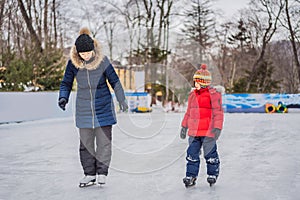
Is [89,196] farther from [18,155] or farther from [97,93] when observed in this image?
[18,155]

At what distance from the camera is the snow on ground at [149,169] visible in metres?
3.53

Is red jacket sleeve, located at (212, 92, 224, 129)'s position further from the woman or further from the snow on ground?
the woman

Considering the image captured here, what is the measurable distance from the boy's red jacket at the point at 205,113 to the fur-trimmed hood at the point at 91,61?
871 mm

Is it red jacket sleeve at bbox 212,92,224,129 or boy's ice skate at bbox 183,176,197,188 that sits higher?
red jacket sleeve at bbox 212,92,224,129

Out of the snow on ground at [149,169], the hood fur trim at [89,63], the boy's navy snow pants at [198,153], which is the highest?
the hood fur trim at [89,63]

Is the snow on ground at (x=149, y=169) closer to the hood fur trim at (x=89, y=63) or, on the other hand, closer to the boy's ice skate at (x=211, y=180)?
the boy's ice skate at (x=211, y=180)

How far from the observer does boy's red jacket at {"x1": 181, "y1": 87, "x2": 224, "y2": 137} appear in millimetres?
3750

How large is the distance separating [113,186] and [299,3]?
2191 cm

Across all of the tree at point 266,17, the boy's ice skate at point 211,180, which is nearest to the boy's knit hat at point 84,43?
the boy's ice skate at point 211,180

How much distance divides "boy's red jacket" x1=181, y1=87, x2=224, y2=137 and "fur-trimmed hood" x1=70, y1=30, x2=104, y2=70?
2.86ft

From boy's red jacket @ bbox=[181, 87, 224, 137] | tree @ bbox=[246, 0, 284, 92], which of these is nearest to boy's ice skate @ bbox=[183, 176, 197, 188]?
boy's red jacket @ bbox=[181, 87, 224, 137]

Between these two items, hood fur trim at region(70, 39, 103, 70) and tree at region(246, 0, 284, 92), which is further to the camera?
tree at region(246, 0, 284, 92)

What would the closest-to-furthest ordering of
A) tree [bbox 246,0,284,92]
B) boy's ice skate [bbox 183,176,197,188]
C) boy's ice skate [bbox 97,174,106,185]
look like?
boy's ice skate [bbox 183,176,197,188] → boy's ice skate [bbox 97,174,106,185] → tree [bbox 246,0,284,92]

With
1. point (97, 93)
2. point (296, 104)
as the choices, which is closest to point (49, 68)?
point (296, 104)
